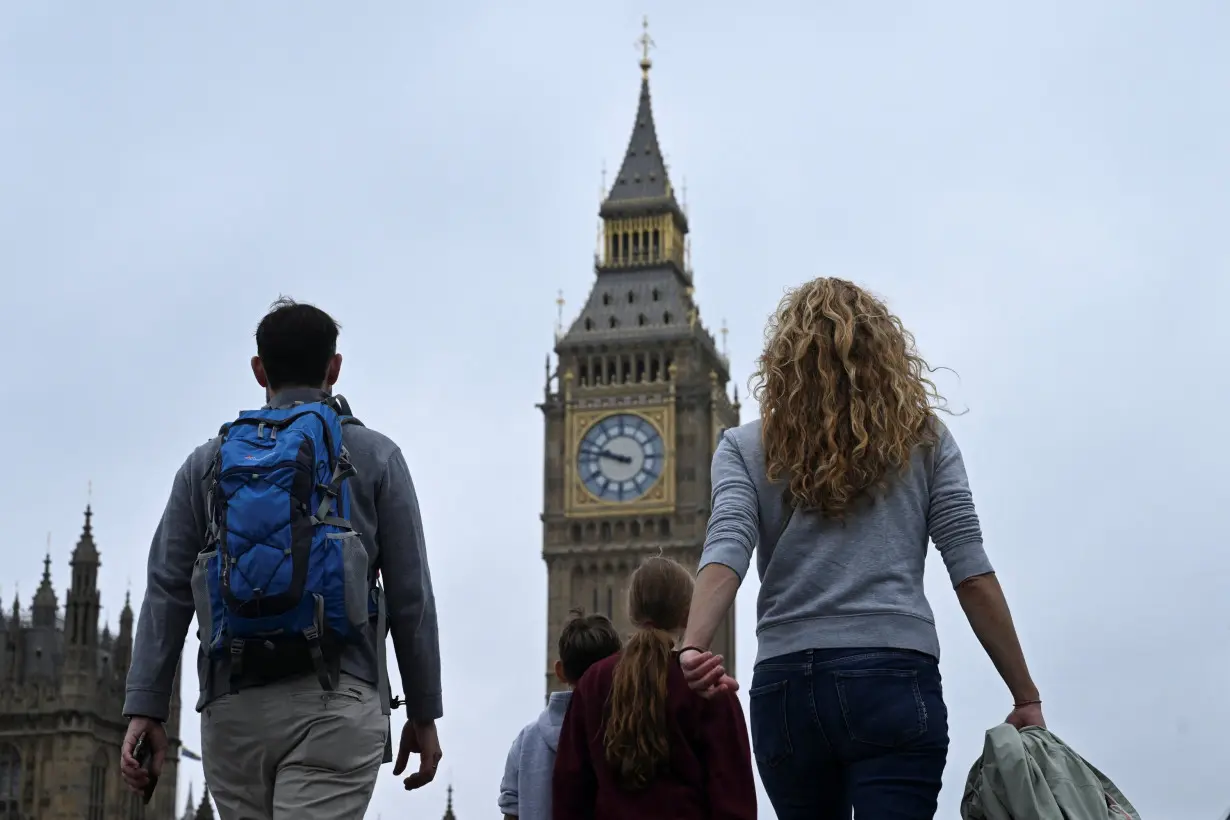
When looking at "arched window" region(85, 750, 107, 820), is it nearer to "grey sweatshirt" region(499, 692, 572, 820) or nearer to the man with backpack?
"grey sweatshirt" region(499, 692, 572, 820)

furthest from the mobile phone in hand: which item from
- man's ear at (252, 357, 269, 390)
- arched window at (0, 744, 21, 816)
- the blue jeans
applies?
arched window at (0, 744, 21, 816)

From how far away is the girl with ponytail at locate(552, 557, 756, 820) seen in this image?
278 inches

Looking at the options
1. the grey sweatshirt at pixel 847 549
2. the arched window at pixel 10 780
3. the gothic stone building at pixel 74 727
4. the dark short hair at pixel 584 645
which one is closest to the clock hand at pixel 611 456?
the gothic stone building at pixel 74 727

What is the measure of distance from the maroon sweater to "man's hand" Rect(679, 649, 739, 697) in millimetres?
254

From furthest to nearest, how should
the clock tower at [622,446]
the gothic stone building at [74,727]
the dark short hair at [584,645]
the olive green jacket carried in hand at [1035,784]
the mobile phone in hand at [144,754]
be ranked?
the clock tower at [622,446] → the gothic stone building at [74,727] → the dark short hair at [584,645] → the mobile phone in hand at [144,754] → the olive green jacket carried in hand at [1035,784]

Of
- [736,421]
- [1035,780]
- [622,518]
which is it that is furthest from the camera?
[736,421]

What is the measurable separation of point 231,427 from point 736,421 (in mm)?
73905

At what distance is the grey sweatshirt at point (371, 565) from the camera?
23.7ft

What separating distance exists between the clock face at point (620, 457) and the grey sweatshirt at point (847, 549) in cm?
6862

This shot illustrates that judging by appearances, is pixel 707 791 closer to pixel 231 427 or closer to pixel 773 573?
pixel 773 573

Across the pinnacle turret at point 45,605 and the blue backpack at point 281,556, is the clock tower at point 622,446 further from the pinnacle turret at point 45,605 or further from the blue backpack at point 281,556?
the blue backpack at point 281,556

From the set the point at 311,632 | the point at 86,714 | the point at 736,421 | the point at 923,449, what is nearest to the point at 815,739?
the point at 923,449

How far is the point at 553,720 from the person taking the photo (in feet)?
28.4

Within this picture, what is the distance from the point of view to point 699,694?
22.6 feet
